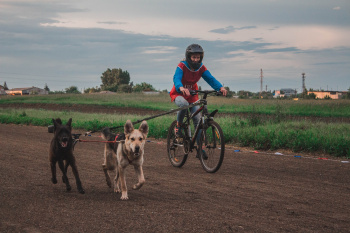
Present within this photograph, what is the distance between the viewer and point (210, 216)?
18.5 ft

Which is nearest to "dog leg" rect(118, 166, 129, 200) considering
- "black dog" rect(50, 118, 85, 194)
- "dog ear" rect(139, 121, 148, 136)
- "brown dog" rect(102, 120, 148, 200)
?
"brown dog" rect(102, 120, 148, 200)

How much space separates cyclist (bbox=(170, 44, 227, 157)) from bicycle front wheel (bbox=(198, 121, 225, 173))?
23.9 inches

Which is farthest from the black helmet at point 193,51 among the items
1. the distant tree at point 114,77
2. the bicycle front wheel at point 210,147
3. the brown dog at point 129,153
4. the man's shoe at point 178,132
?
the distant tree at point 114,77

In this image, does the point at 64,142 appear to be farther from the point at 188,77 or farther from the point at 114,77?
the point at 114,77

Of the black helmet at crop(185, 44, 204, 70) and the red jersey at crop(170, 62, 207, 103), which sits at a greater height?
the black helmet at crop(185, 44, 204, 70)

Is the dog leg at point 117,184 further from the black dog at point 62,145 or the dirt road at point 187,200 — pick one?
the black dog at point 62,145

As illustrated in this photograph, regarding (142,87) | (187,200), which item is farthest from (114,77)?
(187,200)

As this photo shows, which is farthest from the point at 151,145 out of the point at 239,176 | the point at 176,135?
the point at 239,176

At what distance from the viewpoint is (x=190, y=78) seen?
9.67 metres

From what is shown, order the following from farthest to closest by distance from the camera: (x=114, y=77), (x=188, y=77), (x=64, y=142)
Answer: (x=114, y=77) < (x=188, y=77) < (x=64, y=142)

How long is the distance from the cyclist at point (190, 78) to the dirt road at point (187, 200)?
1.36 meters

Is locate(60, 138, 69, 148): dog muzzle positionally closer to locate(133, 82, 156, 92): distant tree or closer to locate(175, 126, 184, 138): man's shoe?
locate(175, 126, 184, 138): man's shoe

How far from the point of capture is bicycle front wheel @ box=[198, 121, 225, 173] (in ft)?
28.7

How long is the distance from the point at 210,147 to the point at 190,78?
5.38 ft
